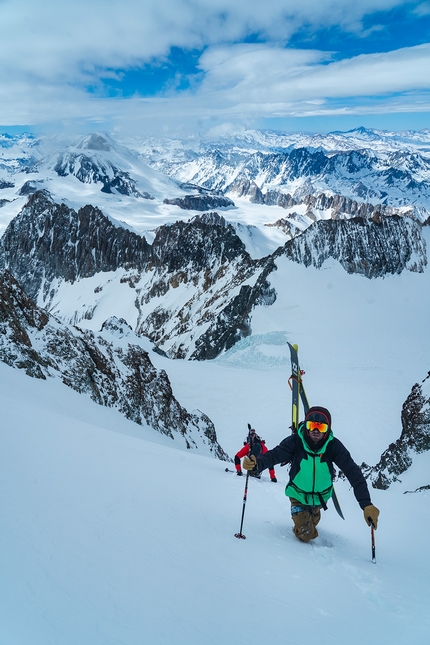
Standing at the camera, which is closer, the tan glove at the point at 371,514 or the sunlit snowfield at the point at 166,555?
the sunlit snowfield at the point at 166,555

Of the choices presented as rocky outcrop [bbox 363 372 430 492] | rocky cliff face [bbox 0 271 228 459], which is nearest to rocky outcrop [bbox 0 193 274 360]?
rocky cliff face [bbox 0 271 228 459]

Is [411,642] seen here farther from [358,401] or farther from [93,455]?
[358,401]

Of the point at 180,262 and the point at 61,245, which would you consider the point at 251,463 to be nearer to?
the point at 180,262

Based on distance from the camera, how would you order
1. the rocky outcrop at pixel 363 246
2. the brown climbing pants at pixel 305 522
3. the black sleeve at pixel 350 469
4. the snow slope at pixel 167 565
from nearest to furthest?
the snow slope at pixel 167 565, the black sleeve at pixel 350 469, the brown climbing pants at pixel 305 522, the rocky outcrop at pixel 363 246

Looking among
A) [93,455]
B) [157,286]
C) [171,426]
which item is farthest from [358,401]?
[157,286]

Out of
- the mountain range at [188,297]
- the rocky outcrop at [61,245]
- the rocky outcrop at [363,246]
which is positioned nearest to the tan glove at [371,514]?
the mountain range at [188,297]

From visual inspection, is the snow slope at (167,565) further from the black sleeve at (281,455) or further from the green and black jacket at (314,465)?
the black sleeve at (281,455)

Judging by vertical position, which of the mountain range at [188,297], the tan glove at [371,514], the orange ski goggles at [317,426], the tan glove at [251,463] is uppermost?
the mountain range at [188,297]
